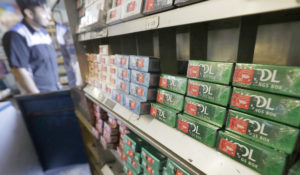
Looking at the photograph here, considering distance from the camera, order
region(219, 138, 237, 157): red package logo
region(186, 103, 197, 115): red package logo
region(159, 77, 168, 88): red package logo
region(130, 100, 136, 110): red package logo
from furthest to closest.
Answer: region(130, 100, 136, 110): red package logo → region(159, 77, 168, 88): red package logo → region(186, 103, 197, 115): red package logo → region(219, 138, 237, 157): red package logo

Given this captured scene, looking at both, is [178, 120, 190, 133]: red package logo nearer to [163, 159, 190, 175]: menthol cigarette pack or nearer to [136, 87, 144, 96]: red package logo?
[163, 159, 190, 175]: menthol cigarette pack

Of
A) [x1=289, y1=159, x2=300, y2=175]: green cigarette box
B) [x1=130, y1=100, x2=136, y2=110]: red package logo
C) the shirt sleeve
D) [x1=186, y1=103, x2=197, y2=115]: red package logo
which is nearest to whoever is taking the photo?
[x1=289, y1=159, x2=300, y2=175]: green cigarette box

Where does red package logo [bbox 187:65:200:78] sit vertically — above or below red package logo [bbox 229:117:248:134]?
above

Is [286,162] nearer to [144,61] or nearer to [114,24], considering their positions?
[144,61]

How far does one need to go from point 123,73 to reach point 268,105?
0.74 m

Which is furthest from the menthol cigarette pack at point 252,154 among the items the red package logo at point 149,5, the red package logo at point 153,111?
the red package logo at point 149,5

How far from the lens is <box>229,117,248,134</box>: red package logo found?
1.45 feet

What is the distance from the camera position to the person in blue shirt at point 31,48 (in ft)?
7.34

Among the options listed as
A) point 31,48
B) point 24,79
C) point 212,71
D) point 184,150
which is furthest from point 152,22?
point 24,79

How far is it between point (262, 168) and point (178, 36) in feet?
2.78

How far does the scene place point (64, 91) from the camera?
2250mm

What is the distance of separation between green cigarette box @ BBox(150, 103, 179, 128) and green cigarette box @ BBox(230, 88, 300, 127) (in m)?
0.25

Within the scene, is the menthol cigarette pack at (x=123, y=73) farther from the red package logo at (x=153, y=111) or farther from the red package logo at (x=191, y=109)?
the red package logo at (x=191, y=109)

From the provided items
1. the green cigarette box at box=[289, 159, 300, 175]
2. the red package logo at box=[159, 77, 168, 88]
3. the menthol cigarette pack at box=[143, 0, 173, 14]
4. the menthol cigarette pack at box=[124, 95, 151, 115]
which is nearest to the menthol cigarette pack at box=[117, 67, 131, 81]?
the menthol cigarette pack at box=[124, 95, 151, 115]
